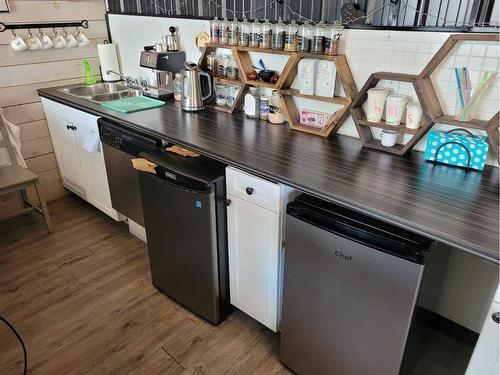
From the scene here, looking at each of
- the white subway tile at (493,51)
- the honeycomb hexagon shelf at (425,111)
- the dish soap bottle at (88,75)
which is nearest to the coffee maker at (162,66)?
the dish soap bottle at (88,75)

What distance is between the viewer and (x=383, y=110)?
1698 mm

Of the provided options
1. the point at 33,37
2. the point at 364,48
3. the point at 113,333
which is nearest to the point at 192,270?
the point at 113,333

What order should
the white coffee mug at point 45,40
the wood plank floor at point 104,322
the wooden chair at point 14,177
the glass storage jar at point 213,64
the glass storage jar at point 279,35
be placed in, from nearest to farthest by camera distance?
the wood plank floor at point 104,322
the glass storage jar at point 279,35
the glass storage jar at point 213,64
the wooden chair at point 14,177
the white coffee mug at point 45,40

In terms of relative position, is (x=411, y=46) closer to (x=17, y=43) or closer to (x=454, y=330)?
(x=454, y=330)

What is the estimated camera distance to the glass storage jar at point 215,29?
85.6 inches

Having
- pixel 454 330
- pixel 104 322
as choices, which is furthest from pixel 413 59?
pixel 104 322

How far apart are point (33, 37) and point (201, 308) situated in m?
2.17

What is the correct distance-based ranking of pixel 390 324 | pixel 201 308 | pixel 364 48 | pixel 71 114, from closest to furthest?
pixel 390 324 < pixel 364 48 < pixel 201 308 < pixel 71 114

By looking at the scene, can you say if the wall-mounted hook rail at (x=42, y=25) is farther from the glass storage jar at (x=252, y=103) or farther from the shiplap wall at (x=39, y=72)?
the glass storage jar at (x=252, y=103)

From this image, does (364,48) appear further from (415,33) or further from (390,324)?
(390,324)

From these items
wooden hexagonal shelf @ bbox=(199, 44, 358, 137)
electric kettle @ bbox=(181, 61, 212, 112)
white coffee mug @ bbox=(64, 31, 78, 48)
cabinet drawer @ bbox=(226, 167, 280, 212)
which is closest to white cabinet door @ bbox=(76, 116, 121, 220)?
electric kettle @ bbox=(181, 61, 212, 112)

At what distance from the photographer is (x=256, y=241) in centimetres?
165

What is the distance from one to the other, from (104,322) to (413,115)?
1.78 metres

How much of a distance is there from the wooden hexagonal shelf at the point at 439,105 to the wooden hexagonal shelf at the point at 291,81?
33 cm
